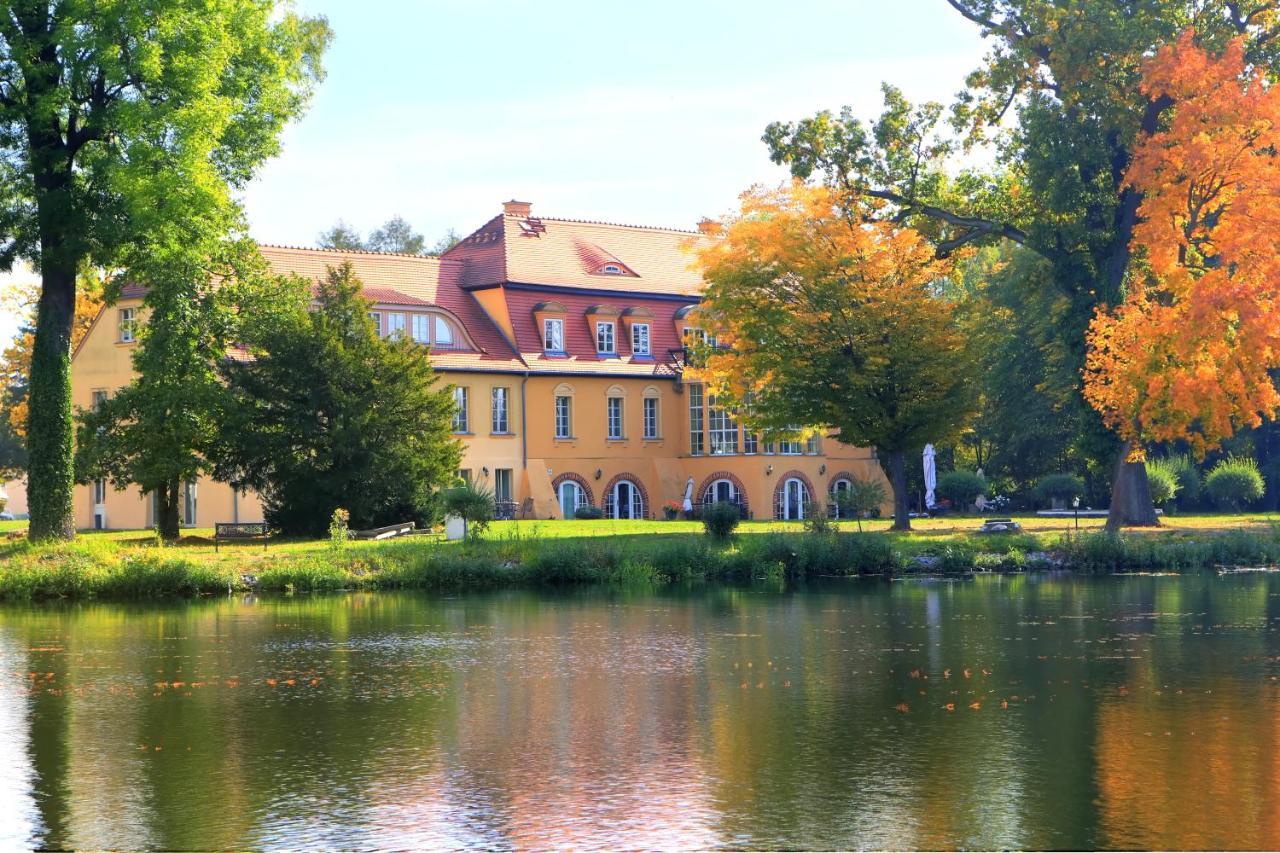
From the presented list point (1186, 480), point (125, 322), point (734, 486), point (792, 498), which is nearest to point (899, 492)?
point (792, 498)

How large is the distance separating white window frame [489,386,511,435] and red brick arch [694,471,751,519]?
25.7 ft

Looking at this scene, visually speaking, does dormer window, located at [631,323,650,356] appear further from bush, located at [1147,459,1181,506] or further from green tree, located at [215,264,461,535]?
green tree, located at [215,264,461,535]

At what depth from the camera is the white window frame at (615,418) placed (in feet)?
204

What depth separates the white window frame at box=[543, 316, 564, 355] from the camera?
6197cm

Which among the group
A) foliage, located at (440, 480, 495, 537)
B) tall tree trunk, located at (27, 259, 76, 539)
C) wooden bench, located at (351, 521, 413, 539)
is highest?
tall tree trunk, located at (27, 259, 76, 539)

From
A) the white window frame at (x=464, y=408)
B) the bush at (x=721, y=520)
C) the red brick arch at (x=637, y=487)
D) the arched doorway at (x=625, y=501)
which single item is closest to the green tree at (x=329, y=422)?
the bush at (x=721, y=520)

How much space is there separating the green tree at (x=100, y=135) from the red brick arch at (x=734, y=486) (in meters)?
27.4

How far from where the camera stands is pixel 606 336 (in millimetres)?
63438

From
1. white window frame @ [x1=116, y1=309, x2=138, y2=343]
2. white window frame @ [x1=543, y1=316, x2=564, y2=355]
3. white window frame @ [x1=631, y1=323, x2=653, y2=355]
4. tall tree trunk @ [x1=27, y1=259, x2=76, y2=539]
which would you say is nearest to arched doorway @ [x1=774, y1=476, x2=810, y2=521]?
white window frame @ [x1=631, y1=323, x2=653, y2=355]

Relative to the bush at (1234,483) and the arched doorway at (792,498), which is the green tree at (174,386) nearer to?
the arched doorway at (792,498)

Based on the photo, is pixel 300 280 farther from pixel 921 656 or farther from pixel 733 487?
pixel 921 656

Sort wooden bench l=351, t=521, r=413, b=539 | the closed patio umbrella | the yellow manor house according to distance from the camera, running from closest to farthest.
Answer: wooden bench l=351, t=521, r=413, b=539, the closed patio umbrella, the yellow manor house

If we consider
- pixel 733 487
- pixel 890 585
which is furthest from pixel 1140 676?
pixel 733 487

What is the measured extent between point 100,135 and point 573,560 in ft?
44.9
